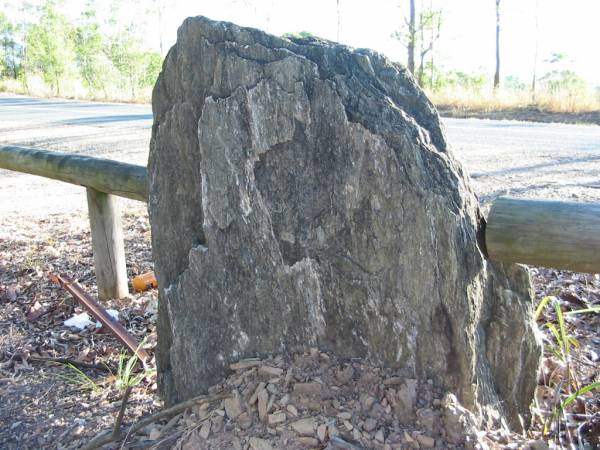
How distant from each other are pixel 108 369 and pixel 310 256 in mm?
1443

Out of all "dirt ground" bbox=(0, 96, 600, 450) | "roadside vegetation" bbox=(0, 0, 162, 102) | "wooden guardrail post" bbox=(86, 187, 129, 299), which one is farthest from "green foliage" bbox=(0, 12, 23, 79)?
"wooden guardrail post" bbox=(86, 187, 129, 299)

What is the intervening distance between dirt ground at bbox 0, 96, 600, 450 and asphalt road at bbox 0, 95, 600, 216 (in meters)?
0.30

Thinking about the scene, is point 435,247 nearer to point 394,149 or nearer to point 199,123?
point 394,149

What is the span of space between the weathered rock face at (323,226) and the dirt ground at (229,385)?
110 millimetres

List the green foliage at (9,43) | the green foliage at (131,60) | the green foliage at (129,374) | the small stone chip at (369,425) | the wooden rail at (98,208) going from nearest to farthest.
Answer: the small stone chip at (369,425), the green foliage at (129,374), the wooden rail at (98,208), the green foliage at (131,60), the green foliage at (9,43)

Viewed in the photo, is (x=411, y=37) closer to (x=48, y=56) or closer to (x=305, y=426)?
(x=48, y=56)

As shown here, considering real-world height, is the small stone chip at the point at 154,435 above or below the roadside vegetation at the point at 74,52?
below

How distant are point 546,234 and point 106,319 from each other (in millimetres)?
2402

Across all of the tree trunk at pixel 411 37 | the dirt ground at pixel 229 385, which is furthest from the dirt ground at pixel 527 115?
the dirt ground at pixel 229 385

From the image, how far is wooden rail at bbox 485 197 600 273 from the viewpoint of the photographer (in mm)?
1729

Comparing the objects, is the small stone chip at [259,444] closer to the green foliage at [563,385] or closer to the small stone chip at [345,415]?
the small stone chip at [345,415]

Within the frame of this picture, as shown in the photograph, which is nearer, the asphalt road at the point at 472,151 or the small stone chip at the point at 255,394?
the small stone chip at the point at 255,394

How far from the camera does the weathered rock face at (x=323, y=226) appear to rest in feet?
6.03

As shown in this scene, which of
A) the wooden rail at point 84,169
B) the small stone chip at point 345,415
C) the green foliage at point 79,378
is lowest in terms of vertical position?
the green foliage at point 79,378
